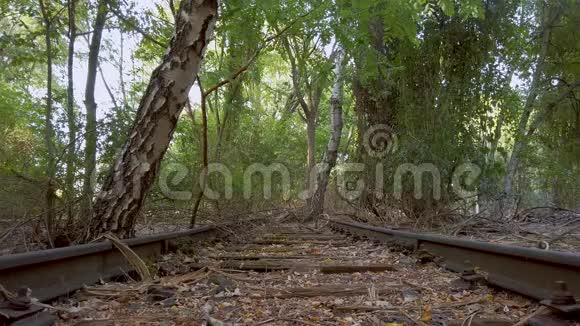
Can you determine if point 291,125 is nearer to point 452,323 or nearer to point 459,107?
point 459,107

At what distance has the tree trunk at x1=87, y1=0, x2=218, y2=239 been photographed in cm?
333

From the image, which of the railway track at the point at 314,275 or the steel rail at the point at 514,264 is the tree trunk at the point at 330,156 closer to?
the railway track at the point at 314,275

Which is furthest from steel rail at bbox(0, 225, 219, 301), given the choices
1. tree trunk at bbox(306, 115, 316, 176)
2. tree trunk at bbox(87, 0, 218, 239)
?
tree trunk at bbox(306, 115, 316, 176)

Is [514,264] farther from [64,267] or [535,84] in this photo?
[535,84]

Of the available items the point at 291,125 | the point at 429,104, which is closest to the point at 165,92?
the point at 429,104

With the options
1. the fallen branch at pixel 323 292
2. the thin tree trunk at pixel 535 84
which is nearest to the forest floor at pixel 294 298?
the fallen branch at pixel 323 292

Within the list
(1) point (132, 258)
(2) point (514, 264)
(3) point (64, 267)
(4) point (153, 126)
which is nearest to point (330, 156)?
(4) point (153, 126)

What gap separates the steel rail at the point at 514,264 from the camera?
183 centimetres

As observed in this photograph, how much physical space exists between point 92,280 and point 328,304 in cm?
140

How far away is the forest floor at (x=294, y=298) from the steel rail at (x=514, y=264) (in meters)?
0.08

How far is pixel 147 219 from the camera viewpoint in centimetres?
545

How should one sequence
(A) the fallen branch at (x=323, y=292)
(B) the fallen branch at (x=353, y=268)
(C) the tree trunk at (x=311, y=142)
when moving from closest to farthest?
(A) the fallen branch at (x=323, y=292)
(B) the fallen branch at (x=353, y=268)
(C) the tree trunk at (x=311, y=142)

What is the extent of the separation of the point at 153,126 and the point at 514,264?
9.21 ft

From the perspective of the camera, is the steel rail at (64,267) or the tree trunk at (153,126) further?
the tree trunk at (153,126)
